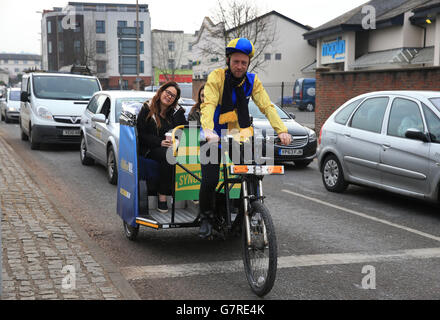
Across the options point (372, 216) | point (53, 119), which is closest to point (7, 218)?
point (372, 216)

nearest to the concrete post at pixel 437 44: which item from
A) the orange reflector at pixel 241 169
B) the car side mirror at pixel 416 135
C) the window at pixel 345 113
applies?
the window at pixel 345 113

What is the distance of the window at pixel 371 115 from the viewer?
8.49 metres

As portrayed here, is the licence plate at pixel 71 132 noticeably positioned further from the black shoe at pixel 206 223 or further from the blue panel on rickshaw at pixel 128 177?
the black shoe at pixel 206 223

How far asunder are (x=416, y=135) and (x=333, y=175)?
2195 millimetres

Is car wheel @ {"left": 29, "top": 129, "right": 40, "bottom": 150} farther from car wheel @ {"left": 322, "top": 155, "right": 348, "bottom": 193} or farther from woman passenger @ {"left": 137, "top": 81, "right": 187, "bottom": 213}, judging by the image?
woman passenger @ {"left": 137, "top": 81, "right": 187, "bottom": 213}

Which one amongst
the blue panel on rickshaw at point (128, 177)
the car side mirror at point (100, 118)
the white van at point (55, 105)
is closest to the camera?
the blue panel on rickshaw at point (128, 177)

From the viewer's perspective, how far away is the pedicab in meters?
4.35

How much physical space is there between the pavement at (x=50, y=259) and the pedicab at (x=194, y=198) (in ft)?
2.14

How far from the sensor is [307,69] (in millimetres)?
49875

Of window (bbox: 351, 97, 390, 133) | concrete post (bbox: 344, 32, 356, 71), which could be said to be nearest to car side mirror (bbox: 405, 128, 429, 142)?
window (bbox: 351, 97, 390, 133)

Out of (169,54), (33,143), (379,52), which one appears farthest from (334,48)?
(169,54)

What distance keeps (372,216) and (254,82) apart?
350 cm

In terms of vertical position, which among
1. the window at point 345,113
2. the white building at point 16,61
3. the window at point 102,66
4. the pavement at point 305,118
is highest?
the white building at point 16,61
